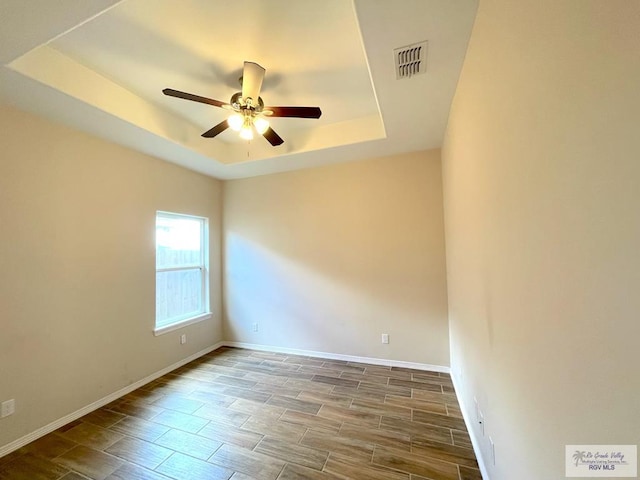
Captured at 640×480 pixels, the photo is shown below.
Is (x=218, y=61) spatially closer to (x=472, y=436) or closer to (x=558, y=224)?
(x=558, y=224)

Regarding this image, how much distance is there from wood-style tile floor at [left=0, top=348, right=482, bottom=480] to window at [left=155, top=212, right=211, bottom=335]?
2.64ft

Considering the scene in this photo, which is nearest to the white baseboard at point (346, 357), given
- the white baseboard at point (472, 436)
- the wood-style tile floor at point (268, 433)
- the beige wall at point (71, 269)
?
the wood-style tile floor at point (268, 433)

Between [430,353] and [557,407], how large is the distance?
2553 millimetres

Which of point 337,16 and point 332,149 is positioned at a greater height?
point 337,16

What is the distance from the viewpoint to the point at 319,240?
354cm

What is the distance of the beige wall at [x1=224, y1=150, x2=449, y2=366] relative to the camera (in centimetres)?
307

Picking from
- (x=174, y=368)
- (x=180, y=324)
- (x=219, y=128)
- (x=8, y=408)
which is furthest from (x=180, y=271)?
(x=219, y=128)

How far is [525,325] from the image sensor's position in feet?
3.04

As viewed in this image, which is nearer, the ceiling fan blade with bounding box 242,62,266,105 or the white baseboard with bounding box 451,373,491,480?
the white baseboard with bounding box 451,373,491,480

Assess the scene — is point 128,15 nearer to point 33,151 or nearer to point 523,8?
point 33,151

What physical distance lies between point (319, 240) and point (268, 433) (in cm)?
219

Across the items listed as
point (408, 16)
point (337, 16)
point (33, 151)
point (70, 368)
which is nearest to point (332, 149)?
point (337, 16)

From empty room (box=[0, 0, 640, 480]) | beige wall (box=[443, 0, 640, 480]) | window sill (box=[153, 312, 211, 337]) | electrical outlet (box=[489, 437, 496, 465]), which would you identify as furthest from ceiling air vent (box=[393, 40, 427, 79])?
window sill (box=[153, 312, 211, 337])

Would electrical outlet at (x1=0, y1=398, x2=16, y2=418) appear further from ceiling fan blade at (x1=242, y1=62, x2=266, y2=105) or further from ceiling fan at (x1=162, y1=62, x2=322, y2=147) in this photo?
ceiling fan blade at (x1=242, y1=62, x2=266, y2=105)
